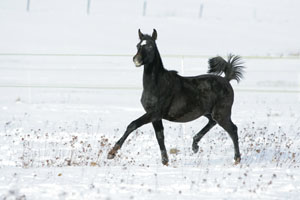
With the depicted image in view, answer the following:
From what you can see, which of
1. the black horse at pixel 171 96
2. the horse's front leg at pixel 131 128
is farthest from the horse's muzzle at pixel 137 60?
the horse's front leg at pixel 131 128

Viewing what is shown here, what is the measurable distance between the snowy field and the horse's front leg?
0.56 ft

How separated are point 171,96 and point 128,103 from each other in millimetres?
8244

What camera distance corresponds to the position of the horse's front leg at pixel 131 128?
646 centimetres

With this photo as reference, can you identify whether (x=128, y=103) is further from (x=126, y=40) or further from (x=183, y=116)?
(x=126, y=40)

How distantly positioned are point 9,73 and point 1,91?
261cm

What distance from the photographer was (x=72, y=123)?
424 inches

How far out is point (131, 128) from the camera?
21.4 ft

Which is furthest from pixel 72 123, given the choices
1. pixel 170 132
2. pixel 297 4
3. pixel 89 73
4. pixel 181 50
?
Result: pixel 297 4

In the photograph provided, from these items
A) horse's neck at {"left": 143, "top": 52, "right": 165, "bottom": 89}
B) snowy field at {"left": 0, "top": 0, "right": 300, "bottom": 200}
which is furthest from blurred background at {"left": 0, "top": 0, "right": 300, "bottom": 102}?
horse's neck at {"left": 143, "top": 52, "right": 165, "bottom": 89}

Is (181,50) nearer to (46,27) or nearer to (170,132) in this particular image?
(46,27)

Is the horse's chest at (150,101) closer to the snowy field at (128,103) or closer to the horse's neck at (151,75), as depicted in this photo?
the horse's neck at (151,75)

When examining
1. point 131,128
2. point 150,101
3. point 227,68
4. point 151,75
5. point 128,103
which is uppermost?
point 227,68

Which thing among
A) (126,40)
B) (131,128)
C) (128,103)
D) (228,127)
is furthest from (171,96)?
(126,40)

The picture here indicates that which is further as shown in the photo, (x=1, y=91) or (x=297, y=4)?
(x=297, y=4)
